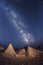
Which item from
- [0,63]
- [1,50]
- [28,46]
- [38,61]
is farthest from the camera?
[1,50]

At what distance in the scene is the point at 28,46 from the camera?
24.9 ft

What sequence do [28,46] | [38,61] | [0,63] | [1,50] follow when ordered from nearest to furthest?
[0,63] < [38,61] < [28,46] < [1,50]

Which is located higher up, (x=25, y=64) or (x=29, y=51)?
(x=29, y=51)

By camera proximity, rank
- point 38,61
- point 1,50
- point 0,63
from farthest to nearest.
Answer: point 1,50 → point 38,61 → point 0,63

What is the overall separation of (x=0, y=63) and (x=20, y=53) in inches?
98.1

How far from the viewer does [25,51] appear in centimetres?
854

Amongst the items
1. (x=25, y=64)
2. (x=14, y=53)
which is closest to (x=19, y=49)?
(x=14, y=53)

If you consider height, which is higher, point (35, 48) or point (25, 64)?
point (35, 48)

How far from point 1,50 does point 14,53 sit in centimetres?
62

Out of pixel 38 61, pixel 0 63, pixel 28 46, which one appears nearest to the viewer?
pixel 0 63

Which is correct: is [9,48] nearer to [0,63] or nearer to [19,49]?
[19,49]

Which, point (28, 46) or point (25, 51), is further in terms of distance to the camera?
point (25, 51)

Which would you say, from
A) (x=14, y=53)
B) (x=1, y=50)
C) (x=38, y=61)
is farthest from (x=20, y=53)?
(x=38, y=61)

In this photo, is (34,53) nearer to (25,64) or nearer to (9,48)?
(9,48)
